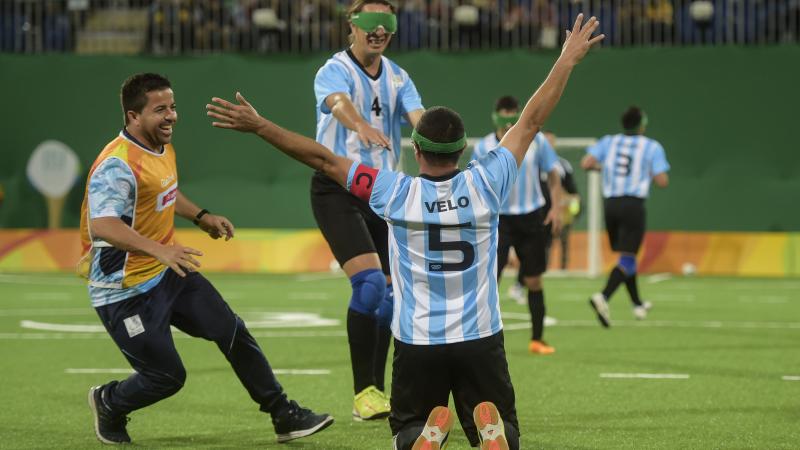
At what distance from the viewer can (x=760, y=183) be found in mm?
23359

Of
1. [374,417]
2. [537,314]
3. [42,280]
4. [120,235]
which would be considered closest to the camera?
[120,235]

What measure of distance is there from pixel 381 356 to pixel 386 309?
33 cm

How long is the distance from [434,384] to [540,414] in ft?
8.65

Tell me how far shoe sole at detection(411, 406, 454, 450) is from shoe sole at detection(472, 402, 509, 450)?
0.39ft

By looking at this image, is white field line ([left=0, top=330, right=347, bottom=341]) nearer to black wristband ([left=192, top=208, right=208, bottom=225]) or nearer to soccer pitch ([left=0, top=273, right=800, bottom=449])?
soccer pitch ([left=0, top=273, right=800, bottom=449])

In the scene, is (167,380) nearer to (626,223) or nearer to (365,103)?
(365,103)

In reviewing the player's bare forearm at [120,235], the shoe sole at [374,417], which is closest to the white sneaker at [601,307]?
the shoe sole at [374,417]

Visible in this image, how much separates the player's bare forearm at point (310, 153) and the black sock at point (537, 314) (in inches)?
236

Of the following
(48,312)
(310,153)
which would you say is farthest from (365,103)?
(48,312)

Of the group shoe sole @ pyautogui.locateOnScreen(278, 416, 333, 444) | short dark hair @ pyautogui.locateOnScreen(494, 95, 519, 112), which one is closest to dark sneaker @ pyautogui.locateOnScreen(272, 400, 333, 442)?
shoe sole @ pyautogui.locateOnScreen(278, 416, 333, 444)

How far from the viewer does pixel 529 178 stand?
39.5 feet

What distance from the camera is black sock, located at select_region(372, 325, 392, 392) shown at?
26.3 ft

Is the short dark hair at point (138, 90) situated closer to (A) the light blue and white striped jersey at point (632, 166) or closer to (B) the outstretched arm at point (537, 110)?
(B) the outstretched arm at point (537, 110)

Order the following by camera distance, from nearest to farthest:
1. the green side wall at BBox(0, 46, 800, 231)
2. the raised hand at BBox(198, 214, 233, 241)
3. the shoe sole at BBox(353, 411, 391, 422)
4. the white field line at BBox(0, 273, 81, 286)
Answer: the raised hand at BBox(198, 214, 233, 241), the shoe sole at BBox(353, 411, 391, 422), the white field line at BBox(0, 273, 81, 286), the green side wall at BBox(0, 46, 800, 231)
